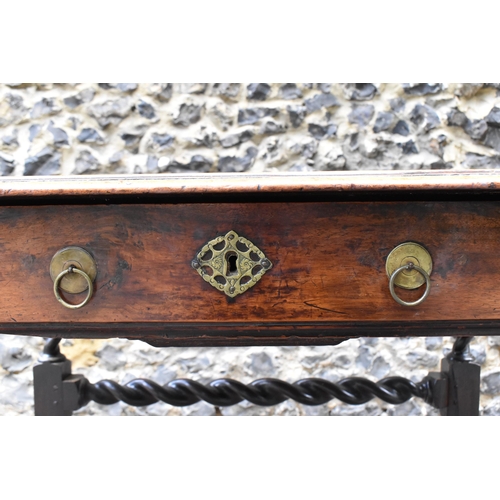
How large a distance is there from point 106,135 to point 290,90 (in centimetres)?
70

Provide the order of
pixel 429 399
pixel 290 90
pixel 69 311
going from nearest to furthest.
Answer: pixel 69 311
pixel 429 399
pixel 290 90

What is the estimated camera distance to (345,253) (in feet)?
2.52

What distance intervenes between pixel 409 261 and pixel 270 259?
204mm

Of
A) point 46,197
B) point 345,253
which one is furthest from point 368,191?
point 46,197

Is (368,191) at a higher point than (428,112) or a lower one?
lower

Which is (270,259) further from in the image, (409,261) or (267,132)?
(267,132)

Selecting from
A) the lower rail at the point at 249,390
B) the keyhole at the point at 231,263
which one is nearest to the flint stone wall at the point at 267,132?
the lower rail at the point at 249,390

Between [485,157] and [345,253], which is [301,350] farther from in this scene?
[345,253]

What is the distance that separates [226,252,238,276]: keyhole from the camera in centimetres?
77

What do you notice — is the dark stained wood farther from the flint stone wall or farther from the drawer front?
the flint stone wall

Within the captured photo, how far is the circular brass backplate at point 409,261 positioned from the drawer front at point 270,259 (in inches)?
0.4

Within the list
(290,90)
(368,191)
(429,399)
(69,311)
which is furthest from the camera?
(290,90)

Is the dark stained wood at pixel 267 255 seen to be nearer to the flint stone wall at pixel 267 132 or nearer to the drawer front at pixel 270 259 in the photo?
the drawer front at pixel 270 259

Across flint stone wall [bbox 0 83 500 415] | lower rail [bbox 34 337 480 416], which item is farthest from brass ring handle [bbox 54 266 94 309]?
flint stone wall [bbox 0 83 500 415]
